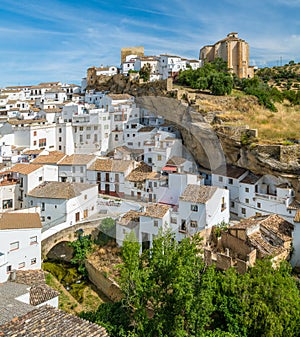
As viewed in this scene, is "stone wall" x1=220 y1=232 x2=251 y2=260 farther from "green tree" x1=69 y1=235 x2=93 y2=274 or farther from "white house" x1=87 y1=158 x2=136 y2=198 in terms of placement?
"white house" x1=87 y1=158 x2=136 y2=198

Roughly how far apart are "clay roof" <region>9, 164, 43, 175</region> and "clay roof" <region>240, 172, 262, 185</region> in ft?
31.1

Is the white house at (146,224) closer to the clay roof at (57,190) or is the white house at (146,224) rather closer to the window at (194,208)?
the window at (194,208)

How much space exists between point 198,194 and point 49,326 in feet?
26.4

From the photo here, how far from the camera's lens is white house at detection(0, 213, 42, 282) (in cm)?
1041

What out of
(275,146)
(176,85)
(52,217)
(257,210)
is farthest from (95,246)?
(176,85)

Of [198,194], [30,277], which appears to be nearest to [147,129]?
[198,194]

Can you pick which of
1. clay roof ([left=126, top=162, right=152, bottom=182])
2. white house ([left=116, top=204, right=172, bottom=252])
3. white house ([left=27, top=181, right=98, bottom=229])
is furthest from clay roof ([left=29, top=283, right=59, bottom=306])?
clay roof ([left=126, top=162, right=152, bottom=182])

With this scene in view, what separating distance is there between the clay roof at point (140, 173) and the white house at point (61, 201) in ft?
6.82

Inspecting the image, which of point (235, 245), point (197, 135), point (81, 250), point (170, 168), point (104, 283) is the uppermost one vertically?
point (197, 135)

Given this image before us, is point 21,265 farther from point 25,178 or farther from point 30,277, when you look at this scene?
point 25,178

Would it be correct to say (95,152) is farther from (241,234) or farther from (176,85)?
(241,234)

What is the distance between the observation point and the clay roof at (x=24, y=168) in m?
15.4

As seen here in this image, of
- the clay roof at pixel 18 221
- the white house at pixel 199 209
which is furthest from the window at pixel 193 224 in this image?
the clay roof at pixel 18 221

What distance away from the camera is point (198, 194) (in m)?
12.5
